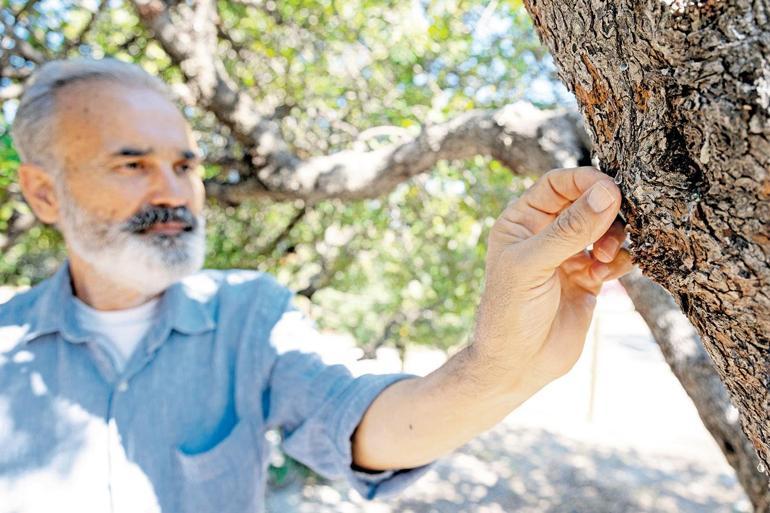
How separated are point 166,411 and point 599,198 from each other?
131 cm

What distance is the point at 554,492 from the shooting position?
552cm

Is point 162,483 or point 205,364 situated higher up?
point 205,364

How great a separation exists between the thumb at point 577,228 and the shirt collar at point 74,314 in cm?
118

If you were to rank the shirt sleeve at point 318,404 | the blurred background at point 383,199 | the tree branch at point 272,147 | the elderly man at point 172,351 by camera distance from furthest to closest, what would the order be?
1. the blurred background at point 383,199
2. the tree branch at point 272,147
3. the shirt sleeve at point 318,404
4. the elderly man at point 172,351

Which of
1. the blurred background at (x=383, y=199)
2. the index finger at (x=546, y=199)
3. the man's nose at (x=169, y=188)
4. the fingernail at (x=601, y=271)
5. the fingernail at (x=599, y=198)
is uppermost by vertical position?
the fingernail at (x=599, y=198)

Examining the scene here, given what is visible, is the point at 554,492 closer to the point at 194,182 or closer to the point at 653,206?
the point at 194,182

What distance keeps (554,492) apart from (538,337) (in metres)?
4.96

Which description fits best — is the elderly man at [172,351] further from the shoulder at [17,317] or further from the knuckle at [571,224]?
the knuckle at [571,224]

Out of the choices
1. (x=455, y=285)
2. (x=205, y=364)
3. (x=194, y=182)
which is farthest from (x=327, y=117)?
(x=205, y=364)

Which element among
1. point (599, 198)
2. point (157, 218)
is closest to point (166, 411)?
point (157, 218)

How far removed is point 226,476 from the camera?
5.49ft

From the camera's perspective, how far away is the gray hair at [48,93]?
191 cm

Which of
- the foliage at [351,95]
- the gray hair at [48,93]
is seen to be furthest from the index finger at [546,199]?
the foliage at [351,95]

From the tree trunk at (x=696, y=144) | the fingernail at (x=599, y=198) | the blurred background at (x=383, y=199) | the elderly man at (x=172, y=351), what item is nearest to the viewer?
the tree trunk at (x=696, y=144)
